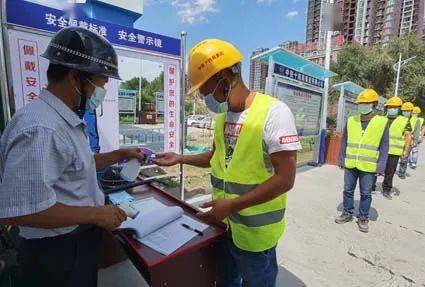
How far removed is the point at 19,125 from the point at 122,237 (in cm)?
68

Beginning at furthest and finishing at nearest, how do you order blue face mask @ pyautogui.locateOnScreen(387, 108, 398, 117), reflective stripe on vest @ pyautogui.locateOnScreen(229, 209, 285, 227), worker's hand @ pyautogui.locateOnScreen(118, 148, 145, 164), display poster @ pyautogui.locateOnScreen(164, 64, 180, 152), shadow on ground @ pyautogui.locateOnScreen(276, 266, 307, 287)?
blue face mask @ pyautogui.locateOnScreen(387, 108, 398, 117)
display poster @ pyautogui.locateOnScreen(164, 64, 180, 152)
shadow on ground @ pyautogui.locateOnScreen(276, 266, 307, 287)
worker's hand @ pyautogui.locateOnScreen(118, 148, 145, 164)
reflective stripe on vest @ pyautogui.locateOnScreen(229, 209, 285, 227)

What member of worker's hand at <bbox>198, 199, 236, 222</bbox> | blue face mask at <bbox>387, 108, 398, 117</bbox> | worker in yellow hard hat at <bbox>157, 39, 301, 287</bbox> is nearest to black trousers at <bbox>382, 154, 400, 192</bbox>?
blue face mask at <bbox>387, 108, 398, 117</bbox>

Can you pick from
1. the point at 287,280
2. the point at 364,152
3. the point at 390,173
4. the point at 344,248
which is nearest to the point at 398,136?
the point at 390,173

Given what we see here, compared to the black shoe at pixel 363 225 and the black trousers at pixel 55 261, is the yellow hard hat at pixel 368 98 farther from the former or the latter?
the black trousers at pixel 55 261

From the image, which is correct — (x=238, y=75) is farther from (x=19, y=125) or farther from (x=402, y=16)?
(x=402, y=16)

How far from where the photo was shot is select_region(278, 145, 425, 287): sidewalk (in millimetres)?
2537

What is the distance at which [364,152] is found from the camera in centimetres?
340

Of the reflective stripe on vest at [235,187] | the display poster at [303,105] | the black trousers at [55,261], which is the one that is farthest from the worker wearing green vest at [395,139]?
the black trousers at [55,261]

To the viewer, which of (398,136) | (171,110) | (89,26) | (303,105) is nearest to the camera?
(89,26)

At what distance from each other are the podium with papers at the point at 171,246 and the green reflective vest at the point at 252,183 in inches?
5.4

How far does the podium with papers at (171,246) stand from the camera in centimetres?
118

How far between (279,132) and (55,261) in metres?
1.07

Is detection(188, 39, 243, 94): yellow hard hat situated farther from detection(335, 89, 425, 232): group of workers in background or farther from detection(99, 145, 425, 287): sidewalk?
detection(335, 89, 425, 232): group of workers in background

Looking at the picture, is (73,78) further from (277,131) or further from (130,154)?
(277,131)
